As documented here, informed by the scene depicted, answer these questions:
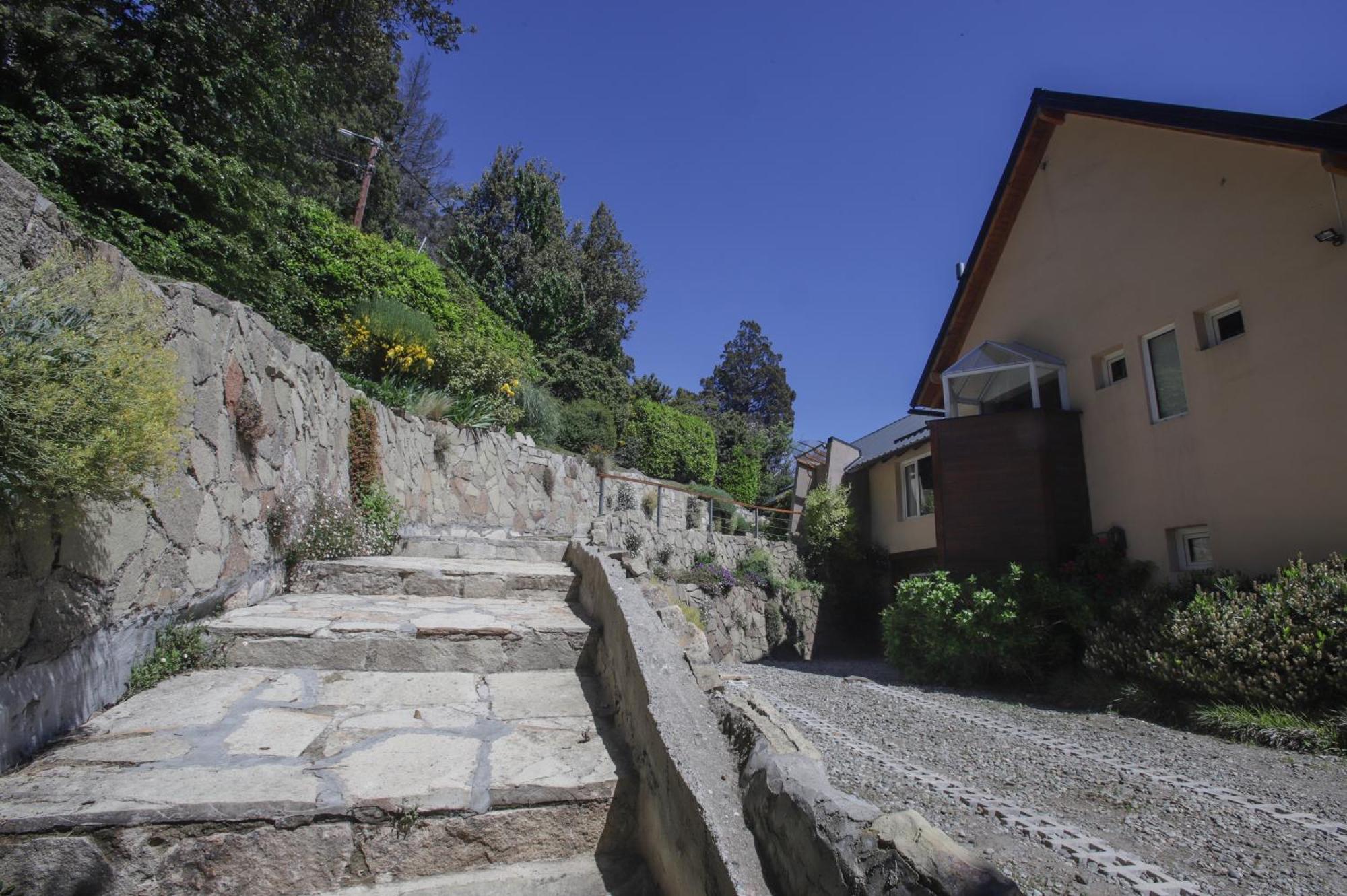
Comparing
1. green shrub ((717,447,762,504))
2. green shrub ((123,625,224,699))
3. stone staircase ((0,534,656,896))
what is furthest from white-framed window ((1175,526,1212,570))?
green shrub ((717,447,762,504))

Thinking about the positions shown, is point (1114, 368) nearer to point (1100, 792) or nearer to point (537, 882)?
point (1100, 792)

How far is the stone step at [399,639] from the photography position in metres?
3.07

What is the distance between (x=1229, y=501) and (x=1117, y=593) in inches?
63.4

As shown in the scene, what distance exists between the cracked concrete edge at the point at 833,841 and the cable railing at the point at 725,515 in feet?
39.2

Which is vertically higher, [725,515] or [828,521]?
[725,515]

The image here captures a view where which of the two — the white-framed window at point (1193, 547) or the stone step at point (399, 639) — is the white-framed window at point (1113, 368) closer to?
the white-framed window at point (1193, 547)

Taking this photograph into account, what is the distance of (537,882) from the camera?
77.5 inches

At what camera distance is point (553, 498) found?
37.6ft

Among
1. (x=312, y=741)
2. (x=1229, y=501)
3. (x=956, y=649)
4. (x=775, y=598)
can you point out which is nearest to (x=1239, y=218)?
(x=1229, y=501)

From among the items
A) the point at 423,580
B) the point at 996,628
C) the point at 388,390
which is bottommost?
the point at 996,628

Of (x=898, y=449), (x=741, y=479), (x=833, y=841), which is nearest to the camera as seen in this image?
(x=833, y=841)

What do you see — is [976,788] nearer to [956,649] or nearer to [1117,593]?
[956,649]

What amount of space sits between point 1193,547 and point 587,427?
40.9ft

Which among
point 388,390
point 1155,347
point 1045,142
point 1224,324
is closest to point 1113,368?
point 1155,347
